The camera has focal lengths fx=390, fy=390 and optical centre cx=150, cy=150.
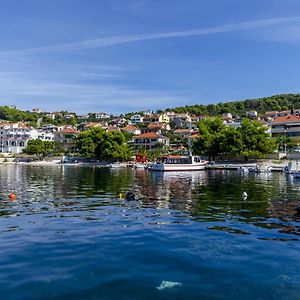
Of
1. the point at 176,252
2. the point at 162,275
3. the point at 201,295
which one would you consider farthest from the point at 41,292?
the point at 176,252

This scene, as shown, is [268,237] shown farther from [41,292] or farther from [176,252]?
[41,292]

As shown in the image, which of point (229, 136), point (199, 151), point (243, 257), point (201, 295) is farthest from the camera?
point (199, 151)

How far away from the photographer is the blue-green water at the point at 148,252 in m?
12.0

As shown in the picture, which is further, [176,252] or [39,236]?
[39,236]

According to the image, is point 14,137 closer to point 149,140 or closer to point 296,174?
point 149,140

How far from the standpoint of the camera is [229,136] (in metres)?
98.5

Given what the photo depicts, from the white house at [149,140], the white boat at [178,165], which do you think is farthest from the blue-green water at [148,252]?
the white house at [149,140]

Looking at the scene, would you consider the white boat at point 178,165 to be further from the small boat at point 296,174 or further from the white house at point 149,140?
the white house at point 149,140

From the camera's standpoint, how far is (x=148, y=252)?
16.1 m

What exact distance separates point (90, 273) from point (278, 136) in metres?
115

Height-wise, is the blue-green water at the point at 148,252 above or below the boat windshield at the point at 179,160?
below

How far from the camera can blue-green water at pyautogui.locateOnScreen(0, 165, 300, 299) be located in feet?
39.4

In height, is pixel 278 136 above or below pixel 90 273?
above

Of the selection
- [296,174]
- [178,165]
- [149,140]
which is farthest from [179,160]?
[149,140]
